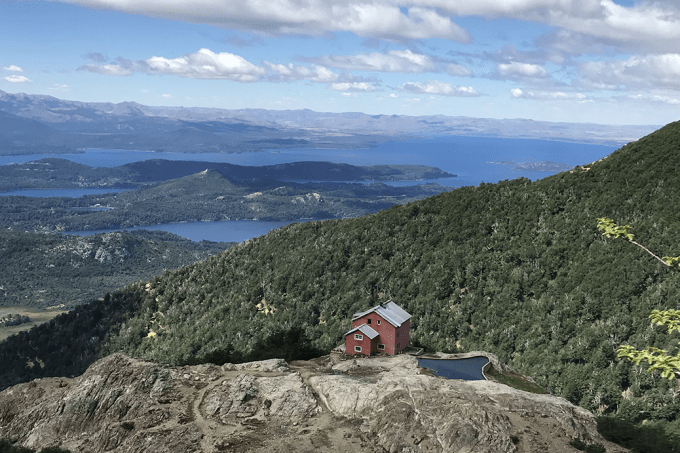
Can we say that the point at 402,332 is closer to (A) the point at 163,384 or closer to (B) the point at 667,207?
(A) the point at 163,384

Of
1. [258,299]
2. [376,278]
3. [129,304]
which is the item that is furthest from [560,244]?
[129,304]

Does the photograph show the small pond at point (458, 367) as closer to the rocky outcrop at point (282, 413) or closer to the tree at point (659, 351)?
the rocky outcrop at point (282, 413)

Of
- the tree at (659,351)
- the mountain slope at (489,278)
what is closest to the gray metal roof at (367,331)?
the mountain slope at (489,278)

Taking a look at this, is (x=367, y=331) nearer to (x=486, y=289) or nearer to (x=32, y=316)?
(x=486, y=289)

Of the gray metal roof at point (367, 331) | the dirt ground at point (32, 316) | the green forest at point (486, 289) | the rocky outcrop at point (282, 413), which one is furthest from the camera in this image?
the dirt ground at point (32, 316)

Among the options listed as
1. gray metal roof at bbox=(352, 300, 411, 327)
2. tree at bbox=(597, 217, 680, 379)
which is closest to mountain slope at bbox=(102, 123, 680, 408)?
gray metal roof at bbox=(352, 300, 411, 327)

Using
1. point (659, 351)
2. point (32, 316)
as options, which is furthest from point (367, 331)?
point (32, 316)

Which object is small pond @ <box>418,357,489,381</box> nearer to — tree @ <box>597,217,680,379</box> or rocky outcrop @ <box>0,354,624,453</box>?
rocky outcrop @ <box>0,354,624,453</box>
